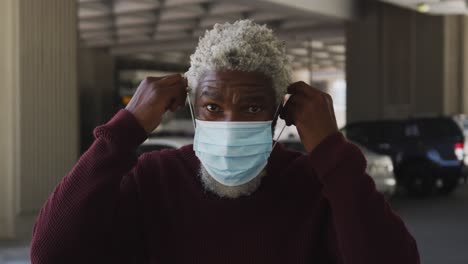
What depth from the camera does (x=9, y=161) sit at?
7848 millimetres

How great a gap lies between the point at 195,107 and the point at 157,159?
217 mm

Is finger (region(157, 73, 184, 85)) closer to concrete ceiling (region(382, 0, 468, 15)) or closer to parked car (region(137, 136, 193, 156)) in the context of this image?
parked car (region(137, 136, 193, 156))

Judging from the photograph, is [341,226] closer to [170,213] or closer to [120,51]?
[170,213]

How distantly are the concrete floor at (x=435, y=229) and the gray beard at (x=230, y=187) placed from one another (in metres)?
5.35

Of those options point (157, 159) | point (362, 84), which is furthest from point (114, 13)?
point (157, 159)

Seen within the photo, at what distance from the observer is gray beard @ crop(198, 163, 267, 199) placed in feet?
6.17

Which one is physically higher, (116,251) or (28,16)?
(28,16)

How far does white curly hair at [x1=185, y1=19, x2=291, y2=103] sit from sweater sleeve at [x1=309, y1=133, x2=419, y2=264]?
0.97 ft

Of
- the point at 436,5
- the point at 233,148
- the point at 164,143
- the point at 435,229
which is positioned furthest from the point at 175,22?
the point at 233,148

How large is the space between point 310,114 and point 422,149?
462 inches

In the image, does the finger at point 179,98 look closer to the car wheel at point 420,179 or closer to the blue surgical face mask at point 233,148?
the blue surgical face mask at point 233,148

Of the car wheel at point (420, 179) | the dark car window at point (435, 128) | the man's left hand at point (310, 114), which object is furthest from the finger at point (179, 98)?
the dark car window at point (435, 128)

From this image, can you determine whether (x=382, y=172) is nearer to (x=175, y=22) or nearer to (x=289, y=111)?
(x=289, y=111)

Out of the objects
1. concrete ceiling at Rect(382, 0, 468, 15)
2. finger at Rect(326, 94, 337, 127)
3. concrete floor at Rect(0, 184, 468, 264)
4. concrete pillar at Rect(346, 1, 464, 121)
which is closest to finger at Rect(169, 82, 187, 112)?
finger at Rect(326, 94, 337, 127)
